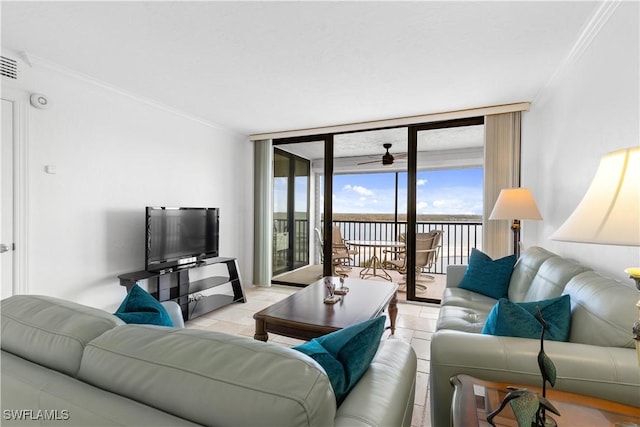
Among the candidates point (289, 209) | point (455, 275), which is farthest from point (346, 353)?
point (289, 209)

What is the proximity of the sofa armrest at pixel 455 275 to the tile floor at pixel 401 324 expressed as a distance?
553 mm

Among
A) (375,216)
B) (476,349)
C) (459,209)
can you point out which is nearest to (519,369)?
(476,349)

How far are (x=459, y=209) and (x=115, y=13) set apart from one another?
4686mm

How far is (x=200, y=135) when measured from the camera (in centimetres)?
→ 412

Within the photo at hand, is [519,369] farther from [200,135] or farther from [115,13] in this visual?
[200,135]

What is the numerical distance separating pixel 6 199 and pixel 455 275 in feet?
12.7

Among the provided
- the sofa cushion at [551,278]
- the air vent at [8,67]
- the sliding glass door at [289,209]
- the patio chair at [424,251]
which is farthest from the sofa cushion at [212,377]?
the sliding glass door at [289,209]

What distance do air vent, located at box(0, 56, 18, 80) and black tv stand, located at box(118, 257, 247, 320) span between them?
5.99 feet

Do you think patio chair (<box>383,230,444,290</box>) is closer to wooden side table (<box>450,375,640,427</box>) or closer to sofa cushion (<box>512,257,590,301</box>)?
sofa cushion (<box>512,257,590,301</box>)

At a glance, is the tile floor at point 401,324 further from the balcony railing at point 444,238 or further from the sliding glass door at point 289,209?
the balcony railing at point 444,238

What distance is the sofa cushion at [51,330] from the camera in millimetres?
815

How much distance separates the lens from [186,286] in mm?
3465

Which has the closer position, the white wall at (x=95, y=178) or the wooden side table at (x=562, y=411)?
the wooden side table at (x=562, y=411)

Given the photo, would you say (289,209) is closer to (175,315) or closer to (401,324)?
(401,324)
